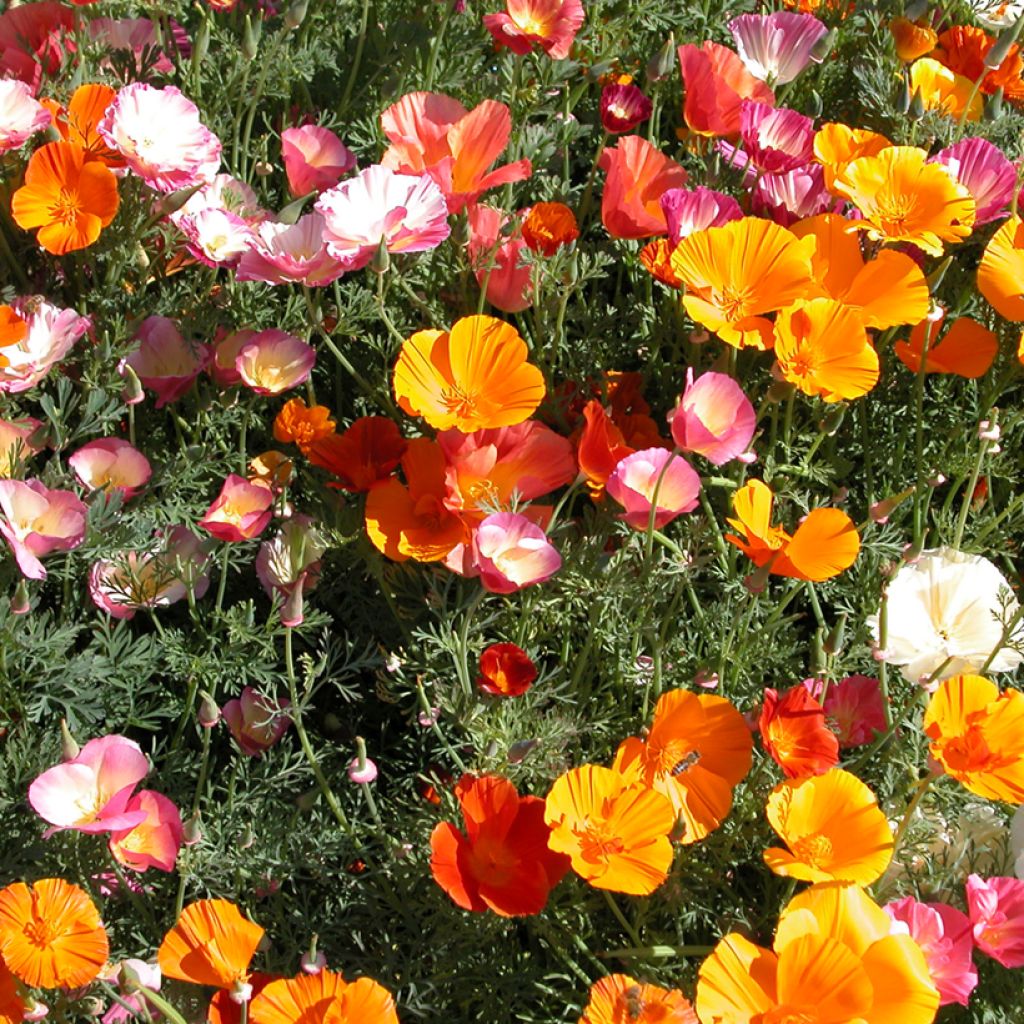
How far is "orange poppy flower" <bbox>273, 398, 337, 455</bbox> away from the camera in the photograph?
1.41 meters

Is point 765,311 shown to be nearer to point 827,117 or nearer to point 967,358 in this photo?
point 967,358

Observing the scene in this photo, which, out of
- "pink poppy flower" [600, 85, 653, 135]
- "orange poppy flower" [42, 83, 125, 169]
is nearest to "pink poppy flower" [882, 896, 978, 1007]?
"pink poppy flower" [600, 85, 653, 135]

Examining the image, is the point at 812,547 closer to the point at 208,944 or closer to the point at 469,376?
the point at 469,376

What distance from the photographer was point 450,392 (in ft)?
4.32

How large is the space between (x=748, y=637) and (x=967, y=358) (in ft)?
1.41

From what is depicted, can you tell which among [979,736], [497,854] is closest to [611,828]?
[497,854]

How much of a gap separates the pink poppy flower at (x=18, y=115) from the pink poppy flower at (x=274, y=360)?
0.32 metres

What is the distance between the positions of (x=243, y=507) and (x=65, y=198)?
0.38 m

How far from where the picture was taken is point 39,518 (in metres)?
1.21

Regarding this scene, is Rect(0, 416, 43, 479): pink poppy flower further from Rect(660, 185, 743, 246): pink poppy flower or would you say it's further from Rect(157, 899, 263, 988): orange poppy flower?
Rect(660, 185, 743, 246): pink poppy flower

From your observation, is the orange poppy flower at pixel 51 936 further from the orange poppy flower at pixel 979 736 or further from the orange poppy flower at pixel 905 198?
the orange poppy flower at pixel 905 198

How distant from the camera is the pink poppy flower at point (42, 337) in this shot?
137cm

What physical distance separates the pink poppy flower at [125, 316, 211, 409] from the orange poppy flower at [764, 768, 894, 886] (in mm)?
774

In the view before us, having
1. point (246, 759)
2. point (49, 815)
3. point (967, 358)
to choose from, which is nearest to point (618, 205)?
point (967, 358)
